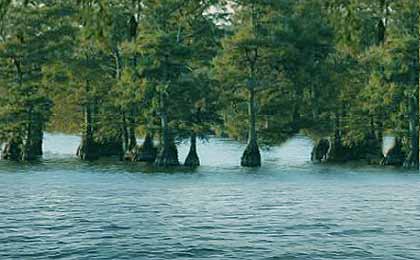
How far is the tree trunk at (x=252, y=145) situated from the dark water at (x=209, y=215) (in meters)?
5.38

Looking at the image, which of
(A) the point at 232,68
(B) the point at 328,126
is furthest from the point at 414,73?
(A) the point at 232,68

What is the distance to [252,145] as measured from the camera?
194 ft

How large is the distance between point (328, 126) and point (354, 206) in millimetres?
32863

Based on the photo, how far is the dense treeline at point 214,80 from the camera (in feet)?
192

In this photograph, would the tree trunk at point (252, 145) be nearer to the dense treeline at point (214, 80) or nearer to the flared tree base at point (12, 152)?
the dense treeline at point (214, 80)

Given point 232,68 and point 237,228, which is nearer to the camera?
point 237,228

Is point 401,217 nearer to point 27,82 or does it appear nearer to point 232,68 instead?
point 232,68

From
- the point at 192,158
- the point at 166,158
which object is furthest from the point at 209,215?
the point at 192,158

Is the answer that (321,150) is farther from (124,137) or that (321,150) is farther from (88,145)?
(88,145)

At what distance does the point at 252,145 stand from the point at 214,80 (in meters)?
5.83

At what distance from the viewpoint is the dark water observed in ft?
70.4

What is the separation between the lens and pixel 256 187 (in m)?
42.1

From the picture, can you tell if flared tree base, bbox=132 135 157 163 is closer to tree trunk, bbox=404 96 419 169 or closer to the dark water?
the dark water

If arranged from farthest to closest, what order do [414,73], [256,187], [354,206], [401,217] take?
[414,73] → [256,187] → [354,206] → [401,217]
